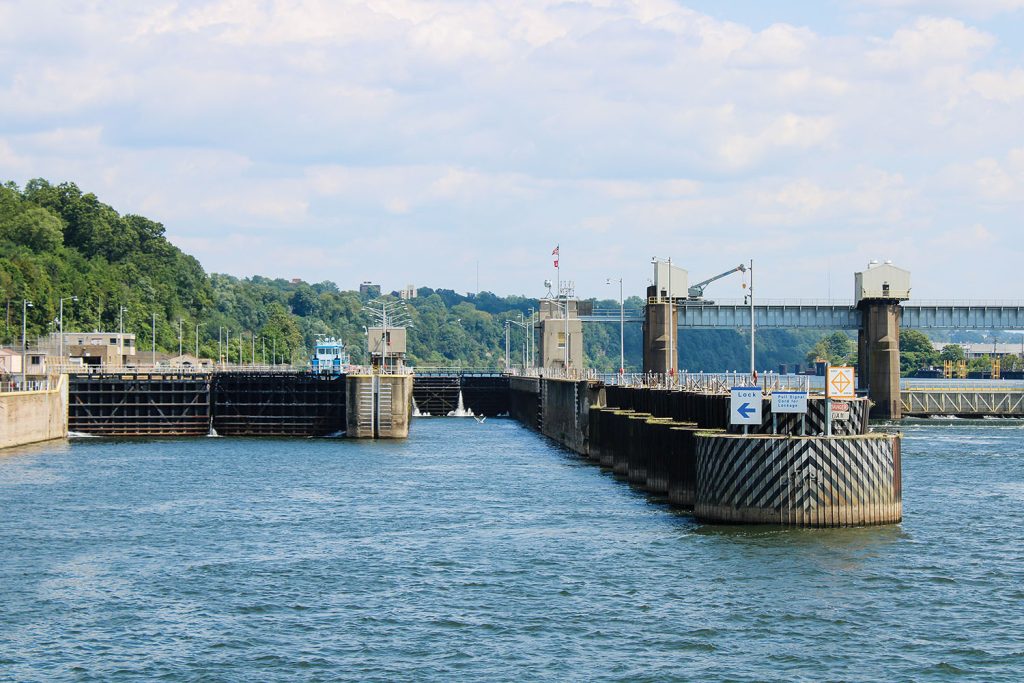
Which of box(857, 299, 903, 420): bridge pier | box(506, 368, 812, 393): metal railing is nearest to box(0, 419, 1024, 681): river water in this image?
box(506, 368, 812, 393): metal railing

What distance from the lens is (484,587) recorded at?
41469 mm

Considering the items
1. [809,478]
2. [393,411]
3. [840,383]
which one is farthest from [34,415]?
[809,478]

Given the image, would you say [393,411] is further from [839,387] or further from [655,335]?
[839,387]

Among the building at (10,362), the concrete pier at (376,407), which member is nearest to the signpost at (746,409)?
the concrete pier at (376,407)

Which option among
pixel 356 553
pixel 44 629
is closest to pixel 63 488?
→ pixel 356 553

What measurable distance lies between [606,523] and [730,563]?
10.7 metres

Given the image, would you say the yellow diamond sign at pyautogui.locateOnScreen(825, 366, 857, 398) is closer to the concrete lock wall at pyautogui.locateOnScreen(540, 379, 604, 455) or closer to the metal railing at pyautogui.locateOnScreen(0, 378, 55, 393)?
the concrete lock wall at pyautogui.locateOnScreen(540, 379, 604, 455)

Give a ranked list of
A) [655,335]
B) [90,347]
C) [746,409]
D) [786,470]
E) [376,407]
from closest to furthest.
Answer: [786,470] < [746,409] < [376,407] < [655,335] < [90,347]

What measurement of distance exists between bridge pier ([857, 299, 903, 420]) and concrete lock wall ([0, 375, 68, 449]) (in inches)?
2796

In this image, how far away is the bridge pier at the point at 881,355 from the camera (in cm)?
13412

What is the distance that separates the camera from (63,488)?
6638cm

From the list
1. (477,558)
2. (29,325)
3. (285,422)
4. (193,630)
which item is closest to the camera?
(193,630)

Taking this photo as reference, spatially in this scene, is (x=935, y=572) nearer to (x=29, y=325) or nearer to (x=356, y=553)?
(x=356, y=553)

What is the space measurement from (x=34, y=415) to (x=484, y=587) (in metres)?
61.1
